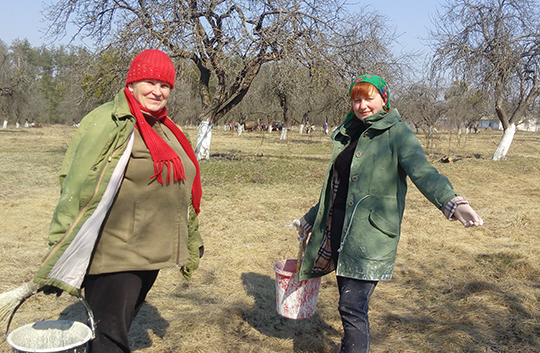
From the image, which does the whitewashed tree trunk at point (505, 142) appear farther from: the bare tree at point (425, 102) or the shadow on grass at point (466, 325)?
the shadow on grass at point (466, 325)

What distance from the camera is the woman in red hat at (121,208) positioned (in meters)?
1.89

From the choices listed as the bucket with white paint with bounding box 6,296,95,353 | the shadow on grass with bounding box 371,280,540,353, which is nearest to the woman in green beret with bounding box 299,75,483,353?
the shadow on grass with bounding box 371,280,540,353

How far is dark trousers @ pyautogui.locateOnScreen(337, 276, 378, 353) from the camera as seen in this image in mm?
2334

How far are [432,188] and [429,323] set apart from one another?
1.72 metres

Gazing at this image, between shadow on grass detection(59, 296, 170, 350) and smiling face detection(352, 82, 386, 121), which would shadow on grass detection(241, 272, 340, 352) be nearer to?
shadow on grass detection(59, 296, 170, 350)

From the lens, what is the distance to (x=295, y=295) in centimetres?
285

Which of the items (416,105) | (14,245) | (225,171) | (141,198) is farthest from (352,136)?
(416,105)

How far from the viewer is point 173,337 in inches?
123

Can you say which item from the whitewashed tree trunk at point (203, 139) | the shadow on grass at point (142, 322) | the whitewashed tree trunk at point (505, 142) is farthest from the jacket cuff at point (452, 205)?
the whitewashed tree trunk at point (505, 142)

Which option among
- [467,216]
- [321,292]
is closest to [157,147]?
[467,216]

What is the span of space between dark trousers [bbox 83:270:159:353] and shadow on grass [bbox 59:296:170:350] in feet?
3.29

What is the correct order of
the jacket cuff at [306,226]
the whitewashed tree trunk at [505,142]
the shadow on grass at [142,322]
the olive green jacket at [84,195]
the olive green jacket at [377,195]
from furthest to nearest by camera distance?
the whitewashed tree trunk at [505,142] → the shadow on grass at [142,322] → the jacket cuff at [306,226] → the olive green jacket at [377,195] → the olive green jacket at [84,195]

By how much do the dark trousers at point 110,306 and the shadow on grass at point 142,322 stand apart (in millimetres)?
1001

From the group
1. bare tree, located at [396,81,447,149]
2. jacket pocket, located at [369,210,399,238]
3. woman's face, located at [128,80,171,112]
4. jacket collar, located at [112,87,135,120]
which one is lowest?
jacket pocket, located at [369,210,399,238]
